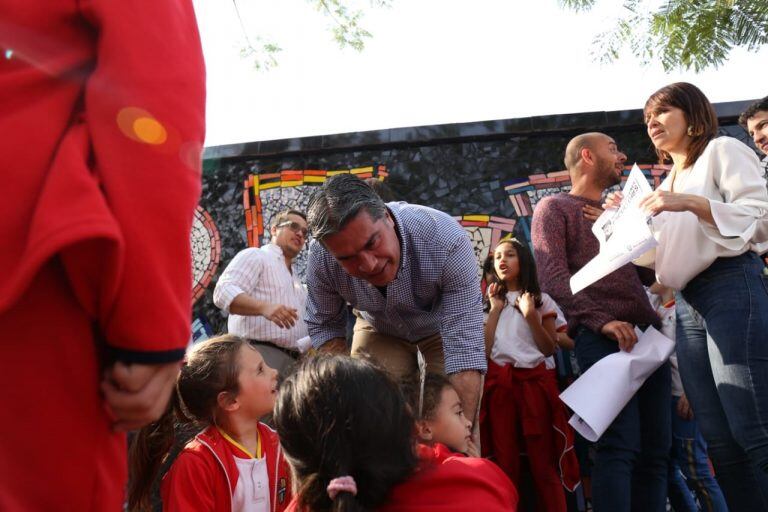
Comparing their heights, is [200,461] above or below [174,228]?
below

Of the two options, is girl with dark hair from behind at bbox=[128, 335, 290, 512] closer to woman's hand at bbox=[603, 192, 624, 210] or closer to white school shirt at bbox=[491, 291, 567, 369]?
woman's hand at bbox=[603, 192, 624, 210]

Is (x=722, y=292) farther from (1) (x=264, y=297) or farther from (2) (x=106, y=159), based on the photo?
(1) (x=264, y=297)

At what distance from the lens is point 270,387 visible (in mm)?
3391

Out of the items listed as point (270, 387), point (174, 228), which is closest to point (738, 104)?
point (270, 387)

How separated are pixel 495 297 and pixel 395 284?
2.00 meters

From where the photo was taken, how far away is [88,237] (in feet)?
3.72

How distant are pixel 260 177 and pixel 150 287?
17.6ft

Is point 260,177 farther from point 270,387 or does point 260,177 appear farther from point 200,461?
point 200,461

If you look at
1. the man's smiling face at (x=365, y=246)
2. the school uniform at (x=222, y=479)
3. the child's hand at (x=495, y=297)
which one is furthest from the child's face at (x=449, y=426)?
the child's hand at (x=495, y=297)

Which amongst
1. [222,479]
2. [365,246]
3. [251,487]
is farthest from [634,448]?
[222,479]

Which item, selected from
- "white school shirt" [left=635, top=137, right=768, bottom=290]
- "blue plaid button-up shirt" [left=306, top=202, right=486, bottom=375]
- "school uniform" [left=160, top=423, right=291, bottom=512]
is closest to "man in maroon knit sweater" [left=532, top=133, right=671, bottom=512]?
"white school shirt" [left=635, top=137, right=768, bottom=290]

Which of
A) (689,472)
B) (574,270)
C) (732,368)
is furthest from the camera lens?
(689,472)

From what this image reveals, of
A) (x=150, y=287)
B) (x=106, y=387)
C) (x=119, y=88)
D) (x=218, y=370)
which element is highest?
(x=119, y=88)

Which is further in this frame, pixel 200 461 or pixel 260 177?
pixel 260 177
